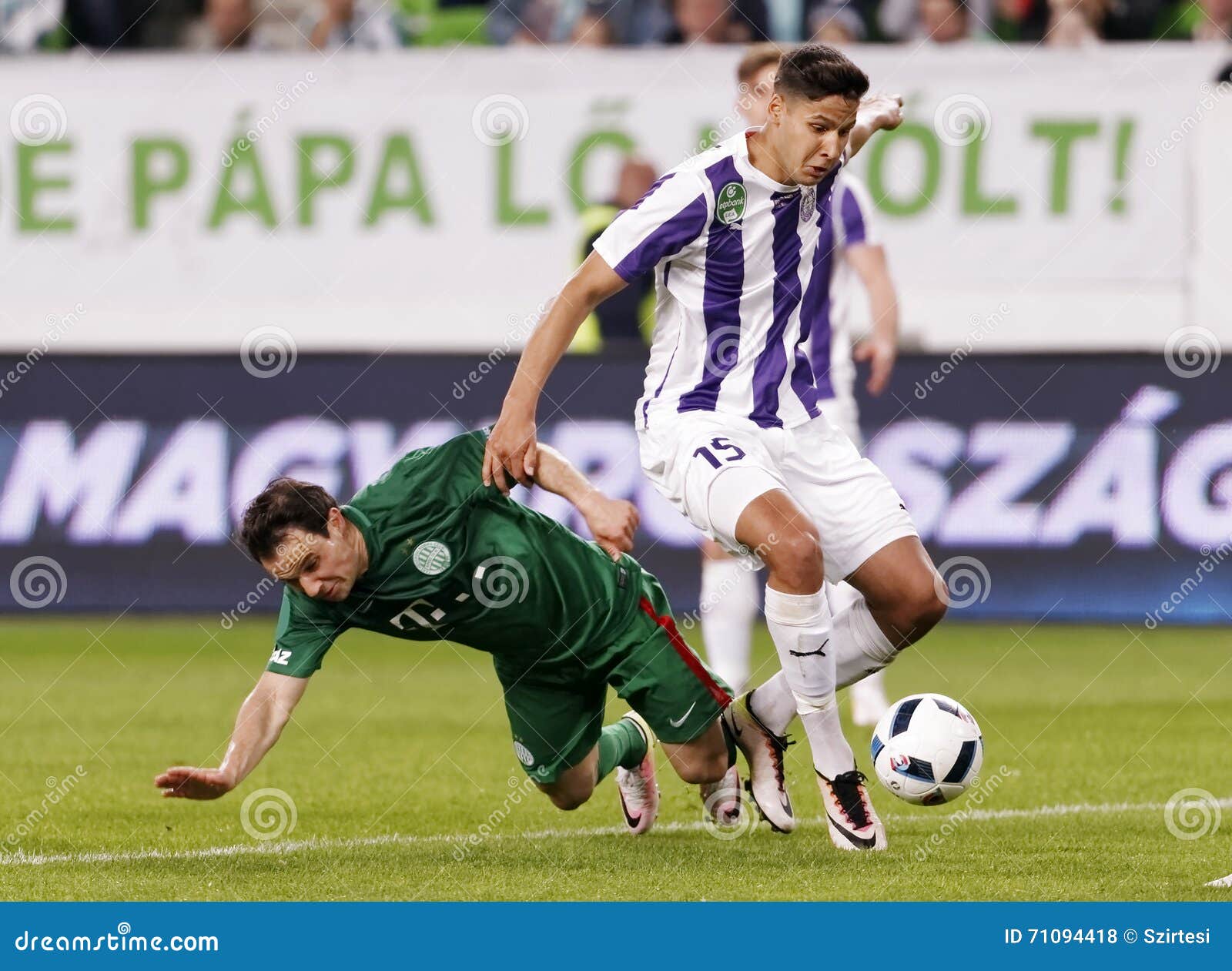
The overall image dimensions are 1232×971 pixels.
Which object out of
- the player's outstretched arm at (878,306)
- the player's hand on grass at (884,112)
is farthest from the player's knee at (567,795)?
the player's outstretched arm at (878,306)

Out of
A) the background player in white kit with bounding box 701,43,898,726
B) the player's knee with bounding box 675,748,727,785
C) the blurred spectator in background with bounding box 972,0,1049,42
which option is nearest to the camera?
the player's knee with bounding box 675,748,727,785

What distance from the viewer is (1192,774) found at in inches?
272

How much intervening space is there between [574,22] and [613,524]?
9937 mm

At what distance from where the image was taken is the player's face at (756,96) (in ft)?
23.6

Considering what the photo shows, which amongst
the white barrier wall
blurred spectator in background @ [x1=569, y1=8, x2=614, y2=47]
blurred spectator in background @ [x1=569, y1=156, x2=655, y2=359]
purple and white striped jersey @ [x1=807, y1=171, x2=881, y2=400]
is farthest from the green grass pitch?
blurred spectator in background @ [x1=569, y1=8, x2=614, y2=47]

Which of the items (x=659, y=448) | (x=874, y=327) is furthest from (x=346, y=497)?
(x=659, y=448)

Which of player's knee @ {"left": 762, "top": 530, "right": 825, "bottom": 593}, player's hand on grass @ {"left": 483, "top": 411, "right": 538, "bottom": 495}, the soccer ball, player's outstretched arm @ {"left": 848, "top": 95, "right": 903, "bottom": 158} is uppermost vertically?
player's outstretched arm @ {"left": 848, "top": 95, "right": 903, "bottom": 158}

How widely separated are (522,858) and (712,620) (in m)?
2.74

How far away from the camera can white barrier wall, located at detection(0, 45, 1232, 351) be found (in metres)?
13.3

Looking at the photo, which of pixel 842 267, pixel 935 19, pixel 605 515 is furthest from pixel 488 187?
pixel 605 515

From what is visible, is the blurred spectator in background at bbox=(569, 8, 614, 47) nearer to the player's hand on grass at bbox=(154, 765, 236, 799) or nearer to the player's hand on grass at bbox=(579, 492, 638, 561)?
the player's hand on grass at bbox=(579, 492, 638, 561)

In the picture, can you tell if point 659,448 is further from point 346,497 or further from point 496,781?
point 346,497

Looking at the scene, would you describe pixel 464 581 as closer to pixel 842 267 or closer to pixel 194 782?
pixel 194 782

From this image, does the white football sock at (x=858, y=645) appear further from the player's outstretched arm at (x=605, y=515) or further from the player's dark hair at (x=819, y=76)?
the player's dark hair at (x=819, y=76)
